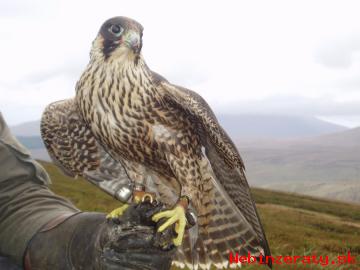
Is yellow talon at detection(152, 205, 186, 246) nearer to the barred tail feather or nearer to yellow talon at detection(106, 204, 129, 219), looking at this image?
yellow talon at detection(106, 204, 129, 219)

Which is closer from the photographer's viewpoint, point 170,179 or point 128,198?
point 128,198

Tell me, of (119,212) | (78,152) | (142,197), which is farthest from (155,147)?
(78,152)

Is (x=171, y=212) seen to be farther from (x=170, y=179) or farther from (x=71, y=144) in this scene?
(x=71, y=144)

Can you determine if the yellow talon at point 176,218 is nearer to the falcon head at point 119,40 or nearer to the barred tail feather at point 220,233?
the barred tail feather at point 220,233

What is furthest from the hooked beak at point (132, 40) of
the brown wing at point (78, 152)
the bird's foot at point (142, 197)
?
the bird's foot at point (142, 197)

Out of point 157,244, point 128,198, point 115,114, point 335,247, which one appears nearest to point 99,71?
point 115,114

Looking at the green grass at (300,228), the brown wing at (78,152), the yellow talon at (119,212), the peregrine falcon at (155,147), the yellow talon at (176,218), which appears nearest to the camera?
the yellow talon at (176,218)

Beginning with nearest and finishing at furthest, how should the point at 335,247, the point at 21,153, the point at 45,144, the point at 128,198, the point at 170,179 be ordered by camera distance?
the point at 128,198 → the point at 170,179 → the point at 45,144 → the point at 21,153 → the point at 335,247
